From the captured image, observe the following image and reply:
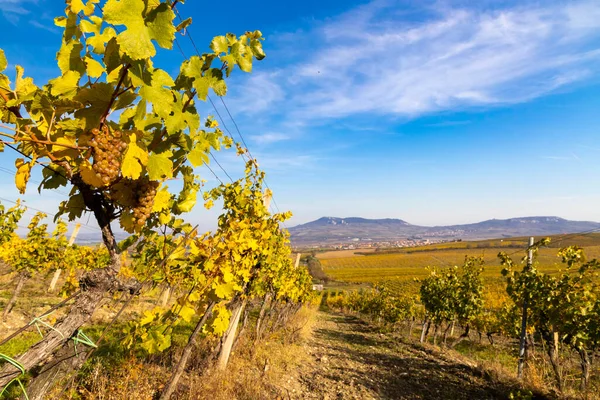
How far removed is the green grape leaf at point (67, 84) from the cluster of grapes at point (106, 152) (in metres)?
0.15

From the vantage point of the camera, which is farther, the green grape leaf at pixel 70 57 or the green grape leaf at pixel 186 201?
the green grape leaf at pixel 186 201

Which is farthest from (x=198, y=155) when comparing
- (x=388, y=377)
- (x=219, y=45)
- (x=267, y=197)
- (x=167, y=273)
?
(x=388, y=377)

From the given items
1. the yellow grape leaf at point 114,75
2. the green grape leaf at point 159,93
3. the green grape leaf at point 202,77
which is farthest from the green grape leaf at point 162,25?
the green grape leaf at point 202,77

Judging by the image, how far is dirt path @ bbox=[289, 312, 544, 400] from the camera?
7.87 meters

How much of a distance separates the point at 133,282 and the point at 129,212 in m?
0.69

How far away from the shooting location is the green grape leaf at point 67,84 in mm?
1103

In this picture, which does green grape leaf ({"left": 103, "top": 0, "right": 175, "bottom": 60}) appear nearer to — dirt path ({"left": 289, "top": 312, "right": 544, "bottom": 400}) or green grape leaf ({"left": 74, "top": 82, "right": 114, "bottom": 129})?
green grape leaf ({"left": 74, "top": 82, "right": 114, "bottom": 129})

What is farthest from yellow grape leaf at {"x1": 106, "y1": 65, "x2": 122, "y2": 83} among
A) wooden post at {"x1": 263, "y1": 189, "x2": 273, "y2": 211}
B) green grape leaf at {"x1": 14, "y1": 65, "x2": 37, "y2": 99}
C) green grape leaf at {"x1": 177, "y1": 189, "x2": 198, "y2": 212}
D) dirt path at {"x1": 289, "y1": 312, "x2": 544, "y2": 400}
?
A: dirt path at {"x1": 289, "y1": 312, "x2": 544, "y2": 400}

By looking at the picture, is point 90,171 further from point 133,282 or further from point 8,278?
point 8,278

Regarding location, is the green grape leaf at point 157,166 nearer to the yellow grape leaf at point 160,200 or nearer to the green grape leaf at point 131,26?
the yellow grape leaf at point 160,200

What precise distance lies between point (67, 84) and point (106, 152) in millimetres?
277

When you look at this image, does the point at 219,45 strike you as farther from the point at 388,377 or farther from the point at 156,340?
the point at 388,377

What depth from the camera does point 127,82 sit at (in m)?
1.17

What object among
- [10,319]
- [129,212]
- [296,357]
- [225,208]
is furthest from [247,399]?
[10,319]
